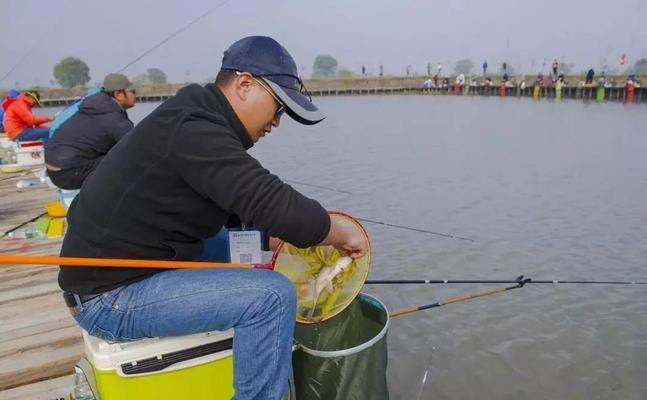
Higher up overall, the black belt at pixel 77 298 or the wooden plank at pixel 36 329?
the black belt at pixel 77 298

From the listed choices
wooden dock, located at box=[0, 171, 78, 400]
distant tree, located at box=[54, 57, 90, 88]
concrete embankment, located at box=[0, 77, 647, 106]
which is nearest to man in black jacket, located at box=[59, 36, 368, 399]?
wooden dock, located at box=[0, 171, 78, 400]

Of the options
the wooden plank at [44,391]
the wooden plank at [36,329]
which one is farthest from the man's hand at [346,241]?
the wooden plank at [36,329]

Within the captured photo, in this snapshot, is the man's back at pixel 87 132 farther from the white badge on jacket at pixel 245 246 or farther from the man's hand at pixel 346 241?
the man's hand at pixel 346 241

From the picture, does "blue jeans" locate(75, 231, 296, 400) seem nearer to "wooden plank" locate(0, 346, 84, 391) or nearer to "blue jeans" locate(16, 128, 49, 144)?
"wooden plank" locate(0, 346, 84, 391)

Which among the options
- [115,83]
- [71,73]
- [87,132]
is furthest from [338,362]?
[71,73]

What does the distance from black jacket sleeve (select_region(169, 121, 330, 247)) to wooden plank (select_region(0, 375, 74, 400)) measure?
5.61 feet

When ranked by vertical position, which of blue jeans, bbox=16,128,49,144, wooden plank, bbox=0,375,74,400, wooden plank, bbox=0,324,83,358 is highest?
blue jeans, bbox=16,128,49,144

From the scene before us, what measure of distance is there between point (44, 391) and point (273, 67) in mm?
2231

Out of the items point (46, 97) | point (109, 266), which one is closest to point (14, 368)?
point (109, 266)

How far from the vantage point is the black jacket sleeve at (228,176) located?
1.85m

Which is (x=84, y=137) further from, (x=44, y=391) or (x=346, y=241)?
(x=346, y=241)

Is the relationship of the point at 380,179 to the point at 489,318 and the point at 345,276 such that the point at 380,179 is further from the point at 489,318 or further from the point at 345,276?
the point at 345,276

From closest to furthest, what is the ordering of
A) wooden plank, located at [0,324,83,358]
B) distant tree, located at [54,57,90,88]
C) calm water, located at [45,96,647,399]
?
1. wooden plank, located at [0,324,83,358]
2. calm water, located at [45,96,647,399]
3. distant tree, located at [54,57,90,88]

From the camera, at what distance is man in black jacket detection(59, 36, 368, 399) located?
6.19 ft
